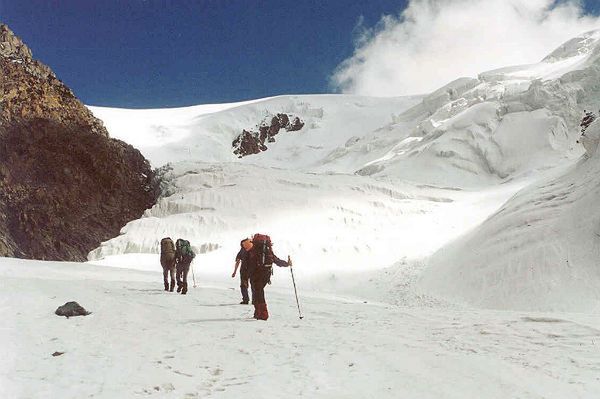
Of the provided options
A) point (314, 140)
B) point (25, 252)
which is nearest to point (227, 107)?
point (314, 140)

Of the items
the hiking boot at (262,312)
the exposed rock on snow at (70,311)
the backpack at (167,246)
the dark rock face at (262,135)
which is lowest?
the hiking boot at (262,312)

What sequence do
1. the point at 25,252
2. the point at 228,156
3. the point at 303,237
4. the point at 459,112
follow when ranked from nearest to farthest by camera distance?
the point at 303,237 → the point at 25,252 → the point at 459,112 → the point at 228,156

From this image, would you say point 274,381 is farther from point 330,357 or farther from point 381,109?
point 381,109

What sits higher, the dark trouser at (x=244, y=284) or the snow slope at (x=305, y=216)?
the snow slope at (x=305, y=216)

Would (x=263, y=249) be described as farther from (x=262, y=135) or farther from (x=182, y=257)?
(x=262, y=135)

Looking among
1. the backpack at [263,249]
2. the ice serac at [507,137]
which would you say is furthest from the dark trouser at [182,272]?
the ice serac at [507,137]

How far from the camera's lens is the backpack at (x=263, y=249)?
976 centimetres

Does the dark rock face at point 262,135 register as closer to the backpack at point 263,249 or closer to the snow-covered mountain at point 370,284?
the snow-covered mountain at point 370,284

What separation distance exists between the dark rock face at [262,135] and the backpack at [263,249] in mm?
87862

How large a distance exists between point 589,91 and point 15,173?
59.9m

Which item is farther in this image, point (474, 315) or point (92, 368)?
point (474, 315)

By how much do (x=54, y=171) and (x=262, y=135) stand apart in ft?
228

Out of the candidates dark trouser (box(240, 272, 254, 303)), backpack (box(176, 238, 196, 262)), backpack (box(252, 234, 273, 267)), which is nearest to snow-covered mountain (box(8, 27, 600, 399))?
dark trouser (box(240, 272, 254, 303))

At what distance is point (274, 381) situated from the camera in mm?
5238
